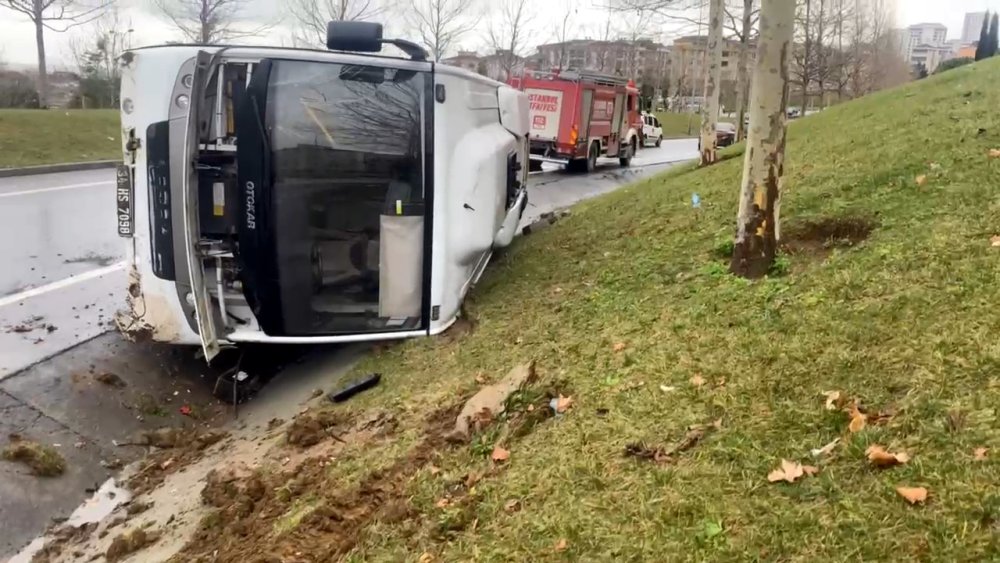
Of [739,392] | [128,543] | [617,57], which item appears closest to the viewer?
[739,392]

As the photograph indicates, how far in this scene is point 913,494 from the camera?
2.76 meters

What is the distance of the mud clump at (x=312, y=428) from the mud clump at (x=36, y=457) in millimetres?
1382

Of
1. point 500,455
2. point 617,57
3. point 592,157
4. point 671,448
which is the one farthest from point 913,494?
point 617,57

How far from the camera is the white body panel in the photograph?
218 inches

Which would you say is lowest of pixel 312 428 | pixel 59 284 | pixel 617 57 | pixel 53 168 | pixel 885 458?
pixel 312 428

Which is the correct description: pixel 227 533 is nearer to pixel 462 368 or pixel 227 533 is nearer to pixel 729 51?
pixel 462 368

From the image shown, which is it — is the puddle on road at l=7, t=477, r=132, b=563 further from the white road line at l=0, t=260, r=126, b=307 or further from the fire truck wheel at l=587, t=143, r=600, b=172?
the fire truck wheel at l=587, t=143, r=600, b=172

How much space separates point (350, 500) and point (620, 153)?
21.8 m

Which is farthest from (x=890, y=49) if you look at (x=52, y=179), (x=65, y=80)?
(x=52, y=179)

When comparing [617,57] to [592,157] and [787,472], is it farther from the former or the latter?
[787,472]

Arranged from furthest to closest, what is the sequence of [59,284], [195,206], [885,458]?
1. [59,284]
2. [195,206]
3. [885,458]

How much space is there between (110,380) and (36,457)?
112 centimetres

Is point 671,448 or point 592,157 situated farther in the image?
point 592,157

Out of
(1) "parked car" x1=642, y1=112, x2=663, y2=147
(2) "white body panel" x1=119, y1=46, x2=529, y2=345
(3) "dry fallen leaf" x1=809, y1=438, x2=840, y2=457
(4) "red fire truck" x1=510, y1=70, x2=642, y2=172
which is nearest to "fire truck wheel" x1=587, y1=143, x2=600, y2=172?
(4) "red fire truck" x1=510, y1=70, x2=642, y2=172
